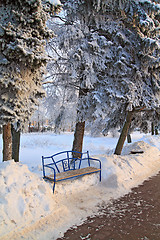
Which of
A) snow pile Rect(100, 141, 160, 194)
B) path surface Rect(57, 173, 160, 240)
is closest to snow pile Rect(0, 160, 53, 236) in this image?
path surface Rect(57, 173, 160, 240)

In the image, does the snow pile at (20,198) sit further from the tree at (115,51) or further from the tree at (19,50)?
the tree at (115,51)

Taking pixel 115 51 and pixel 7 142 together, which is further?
pixel 115 51

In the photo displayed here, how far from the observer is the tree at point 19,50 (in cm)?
513

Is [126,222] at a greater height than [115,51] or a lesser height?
lesser

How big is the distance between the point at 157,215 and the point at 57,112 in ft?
20.3

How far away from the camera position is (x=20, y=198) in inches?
155

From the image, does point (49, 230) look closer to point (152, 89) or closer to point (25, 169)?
point (25, 169)

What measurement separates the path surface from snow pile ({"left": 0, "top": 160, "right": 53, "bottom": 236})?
→ 32.7 inches

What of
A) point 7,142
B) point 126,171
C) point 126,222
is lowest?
point 126,222

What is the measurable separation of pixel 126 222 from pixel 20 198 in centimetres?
217

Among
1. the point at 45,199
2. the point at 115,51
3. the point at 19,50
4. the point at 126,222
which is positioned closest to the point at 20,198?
the point at 45,199

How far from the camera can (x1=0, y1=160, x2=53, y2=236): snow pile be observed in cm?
361

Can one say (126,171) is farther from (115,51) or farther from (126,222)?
(115,51)

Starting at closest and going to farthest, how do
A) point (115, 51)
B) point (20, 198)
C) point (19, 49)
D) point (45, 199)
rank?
point (20, 198) < point (45, 199) < point (19, 49) < point (115, 51)
